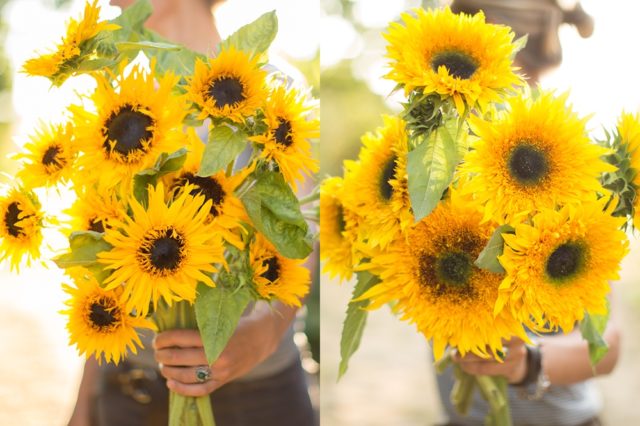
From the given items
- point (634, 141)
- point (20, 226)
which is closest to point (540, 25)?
point (634, 141)

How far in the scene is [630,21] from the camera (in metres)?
1.76

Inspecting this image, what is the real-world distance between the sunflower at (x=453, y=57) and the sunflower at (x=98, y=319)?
0.95ft

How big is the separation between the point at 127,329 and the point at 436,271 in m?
0.26

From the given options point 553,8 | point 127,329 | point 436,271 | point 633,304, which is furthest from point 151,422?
point 633,304

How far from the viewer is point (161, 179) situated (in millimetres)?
622

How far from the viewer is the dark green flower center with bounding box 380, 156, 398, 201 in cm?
65

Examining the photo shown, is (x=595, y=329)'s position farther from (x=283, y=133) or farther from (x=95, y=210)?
(x=95, y=210)

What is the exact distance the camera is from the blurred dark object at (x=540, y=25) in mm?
917

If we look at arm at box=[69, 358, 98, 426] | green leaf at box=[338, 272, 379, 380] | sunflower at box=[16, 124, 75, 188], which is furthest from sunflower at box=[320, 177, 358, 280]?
arm at box=[69, 358, 98, 426]

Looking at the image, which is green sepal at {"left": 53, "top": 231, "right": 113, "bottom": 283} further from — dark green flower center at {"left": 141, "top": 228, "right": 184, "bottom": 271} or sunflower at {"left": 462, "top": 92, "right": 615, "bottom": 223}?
sunflower at {"left": 462, "top": 92, "right": 615, "bottom": 223}

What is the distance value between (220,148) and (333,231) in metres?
0.18

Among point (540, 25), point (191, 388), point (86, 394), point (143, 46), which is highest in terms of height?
point (540, 25)

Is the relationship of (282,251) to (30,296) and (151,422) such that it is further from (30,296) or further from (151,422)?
(30,296)

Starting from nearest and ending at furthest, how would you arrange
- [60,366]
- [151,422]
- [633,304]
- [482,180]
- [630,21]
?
[482,180] < [151,422] < [60,366] < [630,21] < [633,304]
